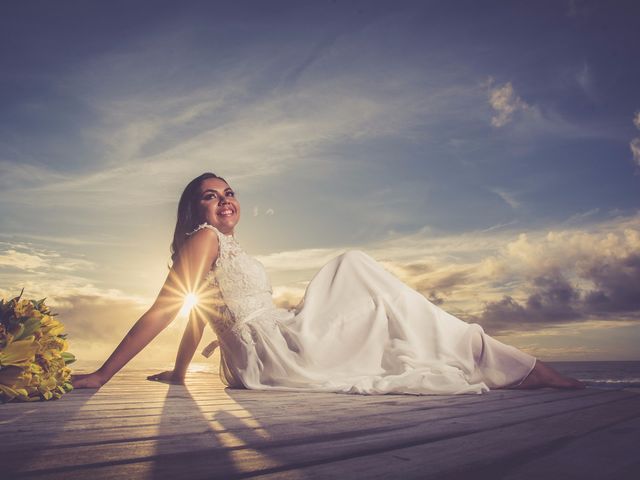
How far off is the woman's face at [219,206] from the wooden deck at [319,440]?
1.79 m

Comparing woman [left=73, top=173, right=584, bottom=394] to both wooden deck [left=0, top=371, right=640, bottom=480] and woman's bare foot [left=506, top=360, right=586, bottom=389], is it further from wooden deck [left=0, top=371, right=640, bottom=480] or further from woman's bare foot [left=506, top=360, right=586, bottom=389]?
wooden deck [left=0, top=371, right=640, bottom=480]

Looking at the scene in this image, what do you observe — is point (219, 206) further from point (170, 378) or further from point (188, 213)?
point (170, 378)

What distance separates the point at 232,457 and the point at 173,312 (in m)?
1.90

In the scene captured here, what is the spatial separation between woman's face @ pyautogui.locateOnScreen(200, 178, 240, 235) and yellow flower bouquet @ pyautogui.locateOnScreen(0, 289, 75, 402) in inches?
65.9

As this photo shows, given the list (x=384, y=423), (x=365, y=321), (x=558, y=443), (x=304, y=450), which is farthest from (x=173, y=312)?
(x=558, y=443)

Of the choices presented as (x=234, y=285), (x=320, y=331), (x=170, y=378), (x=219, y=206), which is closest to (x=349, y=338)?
(x=320, y=331)

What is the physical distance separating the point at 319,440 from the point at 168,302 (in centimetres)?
185

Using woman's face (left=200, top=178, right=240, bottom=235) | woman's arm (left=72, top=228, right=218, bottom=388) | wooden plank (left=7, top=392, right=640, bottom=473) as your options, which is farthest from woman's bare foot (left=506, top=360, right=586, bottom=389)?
woman's face (left=200, top=178, right=240, bottom=235)

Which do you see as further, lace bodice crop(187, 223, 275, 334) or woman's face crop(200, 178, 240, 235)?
woman's face crop(200, 178, 240, 235)

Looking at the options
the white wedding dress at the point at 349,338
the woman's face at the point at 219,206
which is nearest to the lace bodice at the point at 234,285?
the white wedding dress at the point at 349,338

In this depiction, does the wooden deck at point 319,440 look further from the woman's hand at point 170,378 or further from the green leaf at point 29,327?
the woman's hand at point 170,378

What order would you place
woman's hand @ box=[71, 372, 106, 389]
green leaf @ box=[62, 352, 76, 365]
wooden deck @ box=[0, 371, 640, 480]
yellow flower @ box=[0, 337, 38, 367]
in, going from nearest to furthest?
1. wooden deck @ box=[0, 371, 640, 480]
2. yellow flower @ box=[0, 337, 38, 367]
3. green leaf @ box=[62, 352, 76, 365]
4. woman's hand @ box=[71, 372, 106, 389]

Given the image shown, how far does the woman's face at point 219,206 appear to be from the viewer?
3.65 metres

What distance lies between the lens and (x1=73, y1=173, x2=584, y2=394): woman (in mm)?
2754
